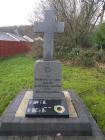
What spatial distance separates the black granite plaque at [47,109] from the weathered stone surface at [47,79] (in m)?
0.82

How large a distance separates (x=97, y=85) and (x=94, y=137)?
6.35 m

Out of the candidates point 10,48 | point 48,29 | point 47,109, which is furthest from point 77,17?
point 47,109

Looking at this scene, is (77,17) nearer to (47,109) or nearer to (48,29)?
(48,29)

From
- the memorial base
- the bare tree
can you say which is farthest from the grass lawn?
the bare tree

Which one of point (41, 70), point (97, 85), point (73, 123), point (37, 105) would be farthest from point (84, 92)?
point (73, 123)

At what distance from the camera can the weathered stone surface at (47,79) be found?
8961 mm

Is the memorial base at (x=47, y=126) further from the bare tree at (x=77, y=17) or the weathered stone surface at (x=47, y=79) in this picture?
the bare tree at (x=77, y=17)

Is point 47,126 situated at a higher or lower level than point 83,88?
higher

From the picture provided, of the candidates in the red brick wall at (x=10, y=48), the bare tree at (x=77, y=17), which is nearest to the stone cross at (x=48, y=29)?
the bare tree at (x=77, y=17)

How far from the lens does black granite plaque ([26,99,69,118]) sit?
282 inches

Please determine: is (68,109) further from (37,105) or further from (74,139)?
(74,139)

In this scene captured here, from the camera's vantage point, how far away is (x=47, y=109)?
746 cm

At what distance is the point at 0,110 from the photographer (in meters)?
8.80

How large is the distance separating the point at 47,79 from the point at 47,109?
165 centimetres
